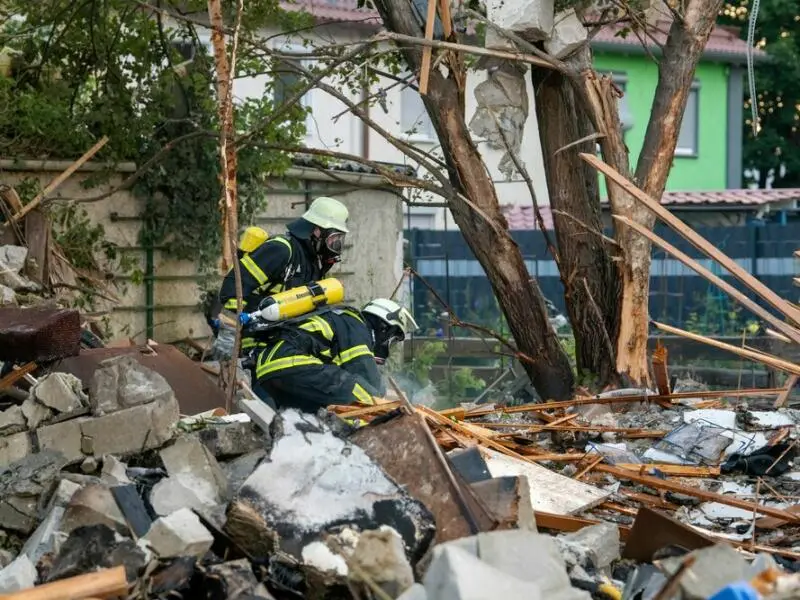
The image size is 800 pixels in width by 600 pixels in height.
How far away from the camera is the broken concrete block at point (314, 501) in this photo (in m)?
4.25

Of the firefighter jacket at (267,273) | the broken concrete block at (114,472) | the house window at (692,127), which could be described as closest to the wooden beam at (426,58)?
the firefighter jacket at (267,273)

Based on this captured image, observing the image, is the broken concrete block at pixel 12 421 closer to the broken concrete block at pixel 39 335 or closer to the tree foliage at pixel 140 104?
the broken concrete block at pixel 39 335

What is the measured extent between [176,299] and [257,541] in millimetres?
8681

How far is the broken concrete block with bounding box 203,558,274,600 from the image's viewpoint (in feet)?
12.9

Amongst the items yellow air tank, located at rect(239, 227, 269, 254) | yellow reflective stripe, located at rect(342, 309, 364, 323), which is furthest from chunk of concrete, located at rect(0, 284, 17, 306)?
yellow reflective stripe, located at rect(342, 309, 364, 323)

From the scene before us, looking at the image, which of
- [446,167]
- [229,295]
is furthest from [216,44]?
[446,167]

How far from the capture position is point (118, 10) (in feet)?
37.8

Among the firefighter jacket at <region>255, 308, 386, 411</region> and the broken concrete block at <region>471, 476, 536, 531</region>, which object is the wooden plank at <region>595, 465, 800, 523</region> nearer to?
the broken concrete block at <region>471, 476, 536, 531</region>

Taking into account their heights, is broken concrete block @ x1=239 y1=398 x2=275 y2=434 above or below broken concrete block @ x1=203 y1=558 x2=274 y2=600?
above

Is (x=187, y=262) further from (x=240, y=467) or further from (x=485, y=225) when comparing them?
(x=240, y=467)

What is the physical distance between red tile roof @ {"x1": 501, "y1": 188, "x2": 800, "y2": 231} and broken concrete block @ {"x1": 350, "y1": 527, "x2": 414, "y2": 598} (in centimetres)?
1997

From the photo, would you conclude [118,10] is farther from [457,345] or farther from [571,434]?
[571,434]

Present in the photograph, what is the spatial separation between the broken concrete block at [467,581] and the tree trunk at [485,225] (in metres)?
5.81

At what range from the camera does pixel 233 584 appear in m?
3.96
